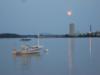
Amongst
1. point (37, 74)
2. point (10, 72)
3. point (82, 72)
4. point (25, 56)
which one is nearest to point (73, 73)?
point (82, 72)

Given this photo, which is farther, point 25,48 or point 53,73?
point 25,48

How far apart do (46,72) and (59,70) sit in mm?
776

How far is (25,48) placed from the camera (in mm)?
32406

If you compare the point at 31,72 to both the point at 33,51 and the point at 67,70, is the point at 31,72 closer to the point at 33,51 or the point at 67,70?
the point at 67,70

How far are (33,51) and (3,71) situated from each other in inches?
483

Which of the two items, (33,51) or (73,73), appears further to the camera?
(33,51)

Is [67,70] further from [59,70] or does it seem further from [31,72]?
→ [31,72]

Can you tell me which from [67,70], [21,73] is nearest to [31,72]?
[21,73]

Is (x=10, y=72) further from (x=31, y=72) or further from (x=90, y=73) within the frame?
(x=90, y=73)

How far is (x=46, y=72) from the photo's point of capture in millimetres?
19406

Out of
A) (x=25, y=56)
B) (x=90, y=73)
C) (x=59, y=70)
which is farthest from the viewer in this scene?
(x=25, y=56)

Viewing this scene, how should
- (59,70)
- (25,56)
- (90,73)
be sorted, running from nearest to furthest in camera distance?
(90,73) → (59,70) → (25,56)

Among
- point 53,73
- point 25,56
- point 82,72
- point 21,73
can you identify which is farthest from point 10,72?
point 25,56

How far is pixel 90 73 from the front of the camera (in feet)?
60.8
